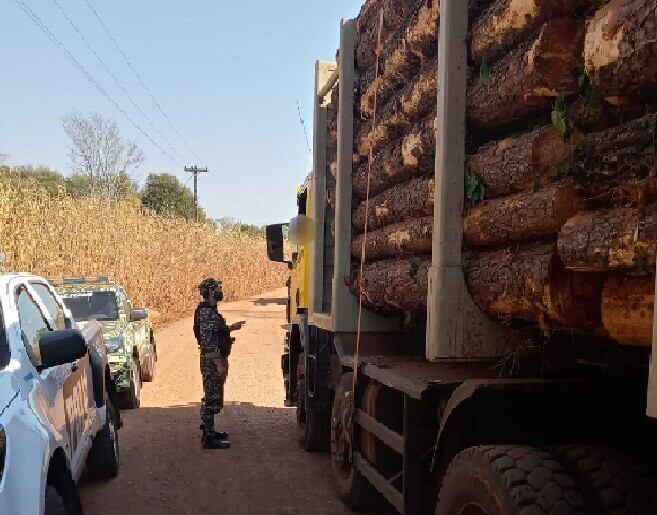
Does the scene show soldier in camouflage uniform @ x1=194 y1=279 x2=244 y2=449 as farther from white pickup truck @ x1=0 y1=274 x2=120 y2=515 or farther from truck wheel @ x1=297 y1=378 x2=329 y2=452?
white pickup truck @ x1=0 y1=274 x2=120 y2=515

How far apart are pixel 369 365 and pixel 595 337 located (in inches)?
76.4

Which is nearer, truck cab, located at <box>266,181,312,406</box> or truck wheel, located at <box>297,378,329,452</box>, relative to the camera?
truck wheel, located at <box>297,378,329,452</box>

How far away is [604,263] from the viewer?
2.59 metres

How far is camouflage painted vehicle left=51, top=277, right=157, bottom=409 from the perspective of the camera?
10.5 m

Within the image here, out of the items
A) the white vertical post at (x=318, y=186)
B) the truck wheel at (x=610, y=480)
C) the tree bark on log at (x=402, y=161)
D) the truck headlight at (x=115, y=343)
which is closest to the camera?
the truck wheel at (x=610, y=480)

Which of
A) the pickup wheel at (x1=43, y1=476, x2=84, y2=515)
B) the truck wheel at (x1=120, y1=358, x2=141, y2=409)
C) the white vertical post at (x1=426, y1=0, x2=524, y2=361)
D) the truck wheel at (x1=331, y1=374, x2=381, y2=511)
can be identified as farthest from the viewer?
the truck wheel at (x1=120, y1=358, x2=141, y2=409)

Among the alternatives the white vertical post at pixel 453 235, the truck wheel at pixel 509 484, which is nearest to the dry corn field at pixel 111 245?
the white vertical post at pixel 453 235

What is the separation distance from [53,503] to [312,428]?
4.55m

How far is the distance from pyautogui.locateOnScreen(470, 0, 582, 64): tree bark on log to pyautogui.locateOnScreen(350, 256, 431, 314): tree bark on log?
127cm

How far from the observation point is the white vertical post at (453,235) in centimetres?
380

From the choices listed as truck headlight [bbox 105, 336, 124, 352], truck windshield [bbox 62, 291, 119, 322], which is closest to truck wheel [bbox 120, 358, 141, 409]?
truck headlight [bbox 105, 336, 124, 352]

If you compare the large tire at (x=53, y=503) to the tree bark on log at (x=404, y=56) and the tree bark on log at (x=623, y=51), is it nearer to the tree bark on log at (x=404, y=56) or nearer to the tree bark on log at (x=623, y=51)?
the tree bark on log at (x=623, y=51)

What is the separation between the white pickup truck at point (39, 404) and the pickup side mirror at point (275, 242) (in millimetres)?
3179

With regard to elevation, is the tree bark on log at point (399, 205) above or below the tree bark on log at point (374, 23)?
below
